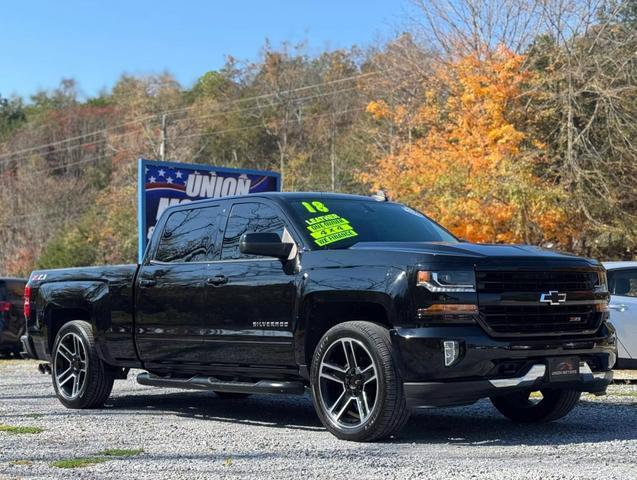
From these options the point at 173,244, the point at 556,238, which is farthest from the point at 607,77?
the point at 173,244

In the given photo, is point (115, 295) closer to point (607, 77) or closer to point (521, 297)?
point (521, 297)

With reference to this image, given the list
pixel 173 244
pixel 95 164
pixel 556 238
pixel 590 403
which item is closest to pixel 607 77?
pixel 556 238

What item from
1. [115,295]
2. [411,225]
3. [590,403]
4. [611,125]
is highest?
[611,125]

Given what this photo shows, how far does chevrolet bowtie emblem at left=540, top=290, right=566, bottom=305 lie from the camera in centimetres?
701

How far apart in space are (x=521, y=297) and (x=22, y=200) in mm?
67979

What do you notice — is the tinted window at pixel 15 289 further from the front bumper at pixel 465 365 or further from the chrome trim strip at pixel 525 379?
the chrome trim strip at pixel 525 379

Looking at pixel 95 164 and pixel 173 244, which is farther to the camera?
pixel 95 164

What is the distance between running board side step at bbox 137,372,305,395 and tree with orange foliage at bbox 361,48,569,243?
14672 millimetres

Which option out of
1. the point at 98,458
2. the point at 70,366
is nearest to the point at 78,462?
the point at 98,458

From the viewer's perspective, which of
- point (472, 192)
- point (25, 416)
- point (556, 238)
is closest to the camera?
point (25, 416)

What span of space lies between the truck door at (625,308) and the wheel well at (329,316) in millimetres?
5550

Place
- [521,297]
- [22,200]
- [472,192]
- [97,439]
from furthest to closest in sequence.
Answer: [22,200]
[472,192]
[97,439]
[521,297]

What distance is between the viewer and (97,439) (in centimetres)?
749

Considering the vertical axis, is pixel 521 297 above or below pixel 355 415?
above
